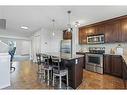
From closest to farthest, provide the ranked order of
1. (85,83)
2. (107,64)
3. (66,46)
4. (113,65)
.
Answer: (85,83)
(113,65)
(107,64)
(66,46)

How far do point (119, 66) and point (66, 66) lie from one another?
2.20 metres

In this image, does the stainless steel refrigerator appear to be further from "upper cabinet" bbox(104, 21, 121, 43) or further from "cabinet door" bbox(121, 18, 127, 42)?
"cabinet door" bbox(121, 18, 127, 42)

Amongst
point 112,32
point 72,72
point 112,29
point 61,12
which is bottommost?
point 72,72

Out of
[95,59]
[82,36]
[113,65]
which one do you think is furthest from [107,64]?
[82,36]

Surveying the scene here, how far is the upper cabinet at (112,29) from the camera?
436 cm

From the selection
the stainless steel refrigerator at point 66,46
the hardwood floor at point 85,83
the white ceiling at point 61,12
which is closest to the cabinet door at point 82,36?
the stainless steel refrigerator at point 66,46

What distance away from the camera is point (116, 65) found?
434cm

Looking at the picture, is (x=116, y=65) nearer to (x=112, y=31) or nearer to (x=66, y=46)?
(x=112, y=31)

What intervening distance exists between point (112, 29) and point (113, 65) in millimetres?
1507

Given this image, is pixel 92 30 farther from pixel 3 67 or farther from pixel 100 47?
pixel 3 67

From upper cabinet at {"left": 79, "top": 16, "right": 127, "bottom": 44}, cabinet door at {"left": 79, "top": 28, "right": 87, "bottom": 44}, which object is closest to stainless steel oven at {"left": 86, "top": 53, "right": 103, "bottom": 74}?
upper cabinet at {"left": 79, "top": 16, "right": 127, "bottom": 44}

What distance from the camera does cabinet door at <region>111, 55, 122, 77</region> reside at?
166 inches

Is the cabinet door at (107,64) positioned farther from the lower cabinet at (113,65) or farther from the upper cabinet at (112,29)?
the upper cabinet at (112,29)

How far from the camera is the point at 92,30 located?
5.80 meters
